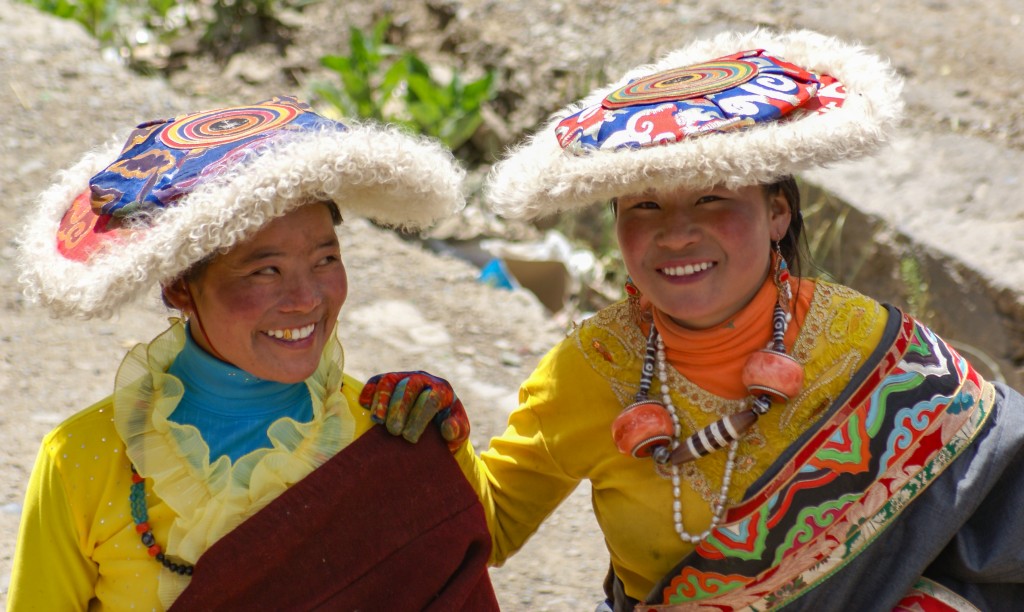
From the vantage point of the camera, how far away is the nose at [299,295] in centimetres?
210

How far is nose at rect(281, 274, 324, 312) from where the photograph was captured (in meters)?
2.10

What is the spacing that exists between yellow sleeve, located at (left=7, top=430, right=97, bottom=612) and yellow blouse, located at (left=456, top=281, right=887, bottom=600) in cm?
79

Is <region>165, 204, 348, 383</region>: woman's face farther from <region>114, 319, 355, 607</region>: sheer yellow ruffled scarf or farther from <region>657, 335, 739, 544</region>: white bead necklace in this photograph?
<region>657, 335, 739, 544</region>: white bead necklace

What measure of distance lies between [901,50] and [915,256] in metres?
1.76

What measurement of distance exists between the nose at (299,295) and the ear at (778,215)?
3.06 ft

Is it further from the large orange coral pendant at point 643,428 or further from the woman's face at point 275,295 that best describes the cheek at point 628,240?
the woman's face at point 275,295

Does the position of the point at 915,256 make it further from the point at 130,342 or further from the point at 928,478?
the point at 130,342

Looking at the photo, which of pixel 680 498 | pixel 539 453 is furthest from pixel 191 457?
pixel 680 498

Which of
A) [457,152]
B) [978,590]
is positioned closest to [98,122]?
[457,152]

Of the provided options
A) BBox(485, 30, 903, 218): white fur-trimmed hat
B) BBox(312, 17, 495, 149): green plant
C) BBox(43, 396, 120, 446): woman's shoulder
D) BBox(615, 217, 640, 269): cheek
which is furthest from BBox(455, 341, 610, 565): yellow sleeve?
BBox(312, 17, 495, 149): green plant

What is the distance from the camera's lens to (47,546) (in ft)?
6.84

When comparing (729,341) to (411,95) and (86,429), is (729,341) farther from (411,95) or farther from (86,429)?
(411,95)

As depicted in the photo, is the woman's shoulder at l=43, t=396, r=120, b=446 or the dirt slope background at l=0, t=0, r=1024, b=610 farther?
the dirt slope background at l=0, t=0, r=1024, b=610

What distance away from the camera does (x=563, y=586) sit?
333 cm
